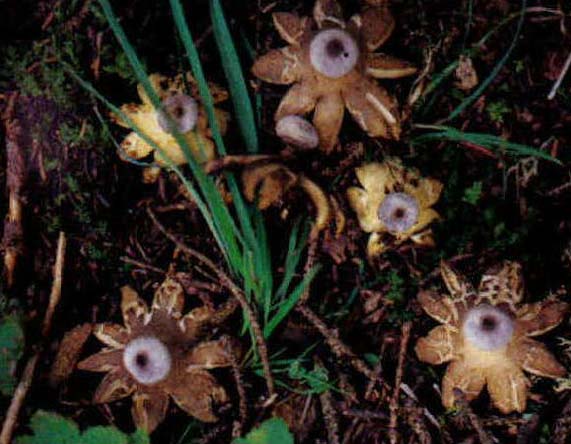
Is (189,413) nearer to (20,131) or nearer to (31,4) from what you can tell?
(20,131)

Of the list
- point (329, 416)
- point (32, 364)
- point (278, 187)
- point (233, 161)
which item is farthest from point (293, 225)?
point (32, 364)

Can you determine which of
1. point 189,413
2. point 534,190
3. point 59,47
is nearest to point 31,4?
point 59,47

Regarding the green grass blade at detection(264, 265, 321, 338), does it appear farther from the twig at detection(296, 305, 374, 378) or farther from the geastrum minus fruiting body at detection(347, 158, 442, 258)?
the geastrum minus fruiting body at detection(347, 158, 442, 258)

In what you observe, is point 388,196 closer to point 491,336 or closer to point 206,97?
point 491,336

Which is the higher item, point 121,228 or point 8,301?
point 121,228

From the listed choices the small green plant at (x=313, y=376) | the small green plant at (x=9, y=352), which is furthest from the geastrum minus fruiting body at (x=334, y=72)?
the small green plant at (x=9, y=352)
